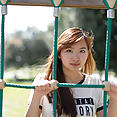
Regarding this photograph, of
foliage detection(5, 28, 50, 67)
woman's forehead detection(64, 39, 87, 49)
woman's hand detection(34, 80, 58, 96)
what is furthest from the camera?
foliage detection(5, 28, 50, 67)

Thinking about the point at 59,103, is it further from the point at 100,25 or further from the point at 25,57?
the point at 25,57

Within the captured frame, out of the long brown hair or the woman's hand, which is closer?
the woman's hand

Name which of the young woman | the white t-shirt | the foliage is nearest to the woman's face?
the young woman

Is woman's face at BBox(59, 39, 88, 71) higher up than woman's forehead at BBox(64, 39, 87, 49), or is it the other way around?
woman's forehead at BBox(64, 39, 87, 49)

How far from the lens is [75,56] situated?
4.27ft

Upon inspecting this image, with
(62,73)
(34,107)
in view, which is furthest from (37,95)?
(62,73)

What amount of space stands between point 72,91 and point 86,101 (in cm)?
7

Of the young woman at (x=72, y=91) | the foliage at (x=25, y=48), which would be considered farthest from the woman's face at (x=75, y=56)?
the foliage at (x=25, y=48)

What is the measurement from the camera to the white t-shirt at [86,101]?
1.35 meters

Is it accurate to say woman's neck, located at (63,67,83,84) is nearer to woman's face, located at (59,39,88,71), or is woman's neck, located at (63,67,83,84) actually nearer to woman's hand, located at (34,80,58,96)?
woman's face, located at (59,39,88,71)

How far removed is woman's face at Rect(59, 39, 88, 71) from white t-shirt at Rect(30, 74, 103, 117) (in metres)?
0.12

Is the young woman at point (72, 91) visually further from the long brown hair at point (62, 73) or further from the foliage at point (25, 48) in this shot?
the foliage at point (25, 48)

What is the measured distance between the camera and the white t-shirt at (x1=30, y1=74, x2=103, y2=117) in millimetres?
1352

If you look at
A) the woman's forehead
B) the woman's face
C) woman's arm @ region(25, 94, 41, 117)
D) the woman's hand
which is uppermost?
the woman's forehead
